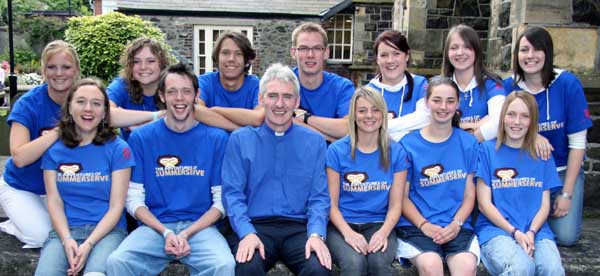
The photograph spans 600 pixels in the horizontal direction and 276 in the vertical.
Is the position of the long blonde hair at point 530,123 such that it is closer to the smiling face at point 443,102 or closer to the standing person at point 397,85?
the smiling face at point 443,102

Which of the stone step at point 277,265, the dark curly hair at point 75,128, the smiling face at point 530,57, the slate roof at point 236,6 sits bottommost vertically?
the stone step at point 277,265

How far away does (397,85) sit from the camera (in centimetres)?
352

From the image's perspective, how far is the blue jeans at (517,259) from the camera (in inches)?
111

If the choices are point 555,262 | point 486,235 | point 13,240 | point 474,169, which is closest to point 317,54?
point 474,169

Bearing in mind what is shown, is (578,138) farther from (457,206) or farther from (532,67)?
(457,206)

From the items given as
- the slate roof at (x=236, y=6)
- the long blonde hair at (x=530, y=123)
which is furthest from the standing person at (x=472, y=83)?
the slate roof at (x=236, y=6)

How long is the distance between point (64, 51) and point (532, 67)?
2.87 meters

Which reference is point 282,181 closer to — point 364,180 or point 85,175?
point 364,180

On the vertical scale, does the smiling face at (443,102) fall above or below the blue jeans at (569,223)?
above

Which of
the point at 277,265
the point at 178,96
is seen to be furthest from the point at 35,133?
the point at 277,265

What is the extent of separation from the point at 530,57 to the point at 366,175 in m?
1.27

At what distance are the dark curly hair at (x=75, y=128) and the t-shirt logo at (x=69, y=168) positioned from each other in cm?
11

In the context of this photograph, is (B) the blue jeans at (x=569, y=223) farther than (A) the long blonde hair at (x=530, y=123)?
Yes

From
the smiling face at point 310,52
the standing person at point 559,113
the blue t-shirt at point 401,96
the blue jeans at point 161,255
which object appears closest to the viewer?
the blue jeans at point 161,255
